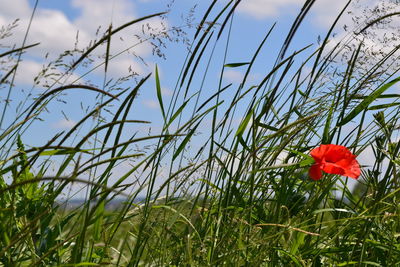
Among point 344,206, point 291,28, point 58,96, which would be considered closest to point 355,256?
point 344,206

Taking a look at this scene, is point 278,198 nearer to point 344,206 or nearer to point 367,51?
point 344,206

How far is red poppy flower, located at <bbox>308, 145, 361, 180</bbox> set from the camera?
165 centimetres

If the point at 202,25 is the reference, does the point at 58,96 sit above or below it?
below

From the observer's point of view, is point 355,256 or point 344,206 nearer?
point 355,256

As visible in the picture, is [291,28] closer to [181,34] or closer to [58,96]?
[181,34]

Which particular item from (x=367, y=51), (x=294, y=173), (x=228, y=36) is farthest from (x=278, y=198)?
(x=367, y=51)

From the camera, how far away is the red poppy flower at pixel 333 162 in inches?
65.1

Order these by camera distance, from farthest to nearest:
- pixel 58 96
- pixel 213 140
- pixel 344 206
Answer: pixel 344 206 < pixel 58 96 < pixel 213 140

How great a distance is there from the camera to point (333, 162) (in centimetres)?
165

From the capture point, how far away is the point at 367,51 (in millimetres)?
2221

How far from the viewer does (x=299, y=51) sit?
5.68ft

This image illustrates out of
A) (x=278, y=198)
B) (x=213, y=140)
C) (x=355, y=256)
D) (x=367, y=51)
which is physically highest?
(x=367, y=51)

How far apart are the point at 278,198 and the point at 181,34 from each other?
65cm

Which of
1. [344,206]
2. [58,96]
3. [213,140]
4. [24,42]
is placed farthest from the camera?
[344,206]
